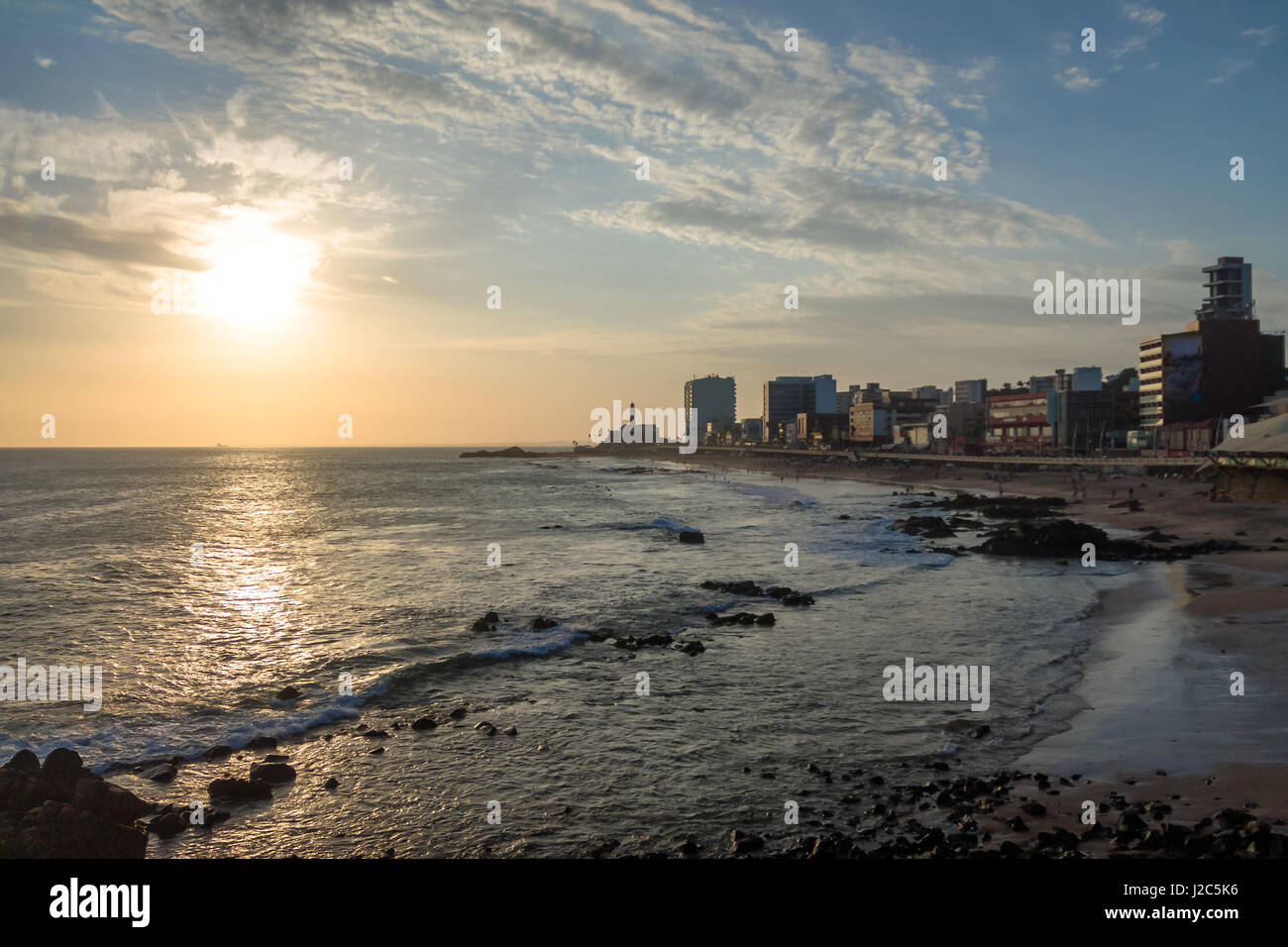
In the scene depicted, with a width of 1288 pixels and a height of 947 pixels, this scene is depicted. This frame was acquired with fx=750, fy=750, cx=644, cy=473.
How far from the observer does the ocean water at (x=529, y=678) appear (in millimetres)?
14227

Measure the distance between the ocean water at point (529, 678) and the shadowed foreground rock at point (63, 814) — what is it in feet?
3.28

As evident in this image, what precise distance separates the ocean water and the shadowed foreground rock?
3.28ft

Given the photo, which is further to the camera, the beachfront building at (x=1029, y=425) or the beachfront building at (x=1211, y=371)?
the beachfront building at (x=1029, y=425)

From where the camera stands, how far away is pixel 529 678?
920 inches

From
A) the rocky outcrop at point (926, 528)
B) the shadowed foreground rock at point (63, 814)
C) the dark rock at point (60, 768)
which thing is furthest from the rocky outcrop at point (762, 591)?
the dark rock at point (60, 768)

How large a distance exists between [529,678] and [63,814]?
12.9m

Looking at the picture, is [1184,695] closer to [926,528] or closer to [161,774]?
[161,774]

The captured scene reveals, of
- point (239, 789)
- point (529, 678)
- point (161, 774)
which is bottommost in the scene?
point (529, 678)

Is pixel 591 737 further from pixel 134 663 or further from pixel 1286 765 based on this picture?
pixel 134 663

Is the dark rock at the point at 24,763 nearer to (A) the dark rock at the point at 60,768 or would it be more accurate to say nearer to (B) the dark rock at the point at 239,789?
(A) the dark rock at the point at 60,768

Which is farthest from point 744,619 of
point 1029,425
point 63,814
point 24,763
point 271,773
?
point 1029,425

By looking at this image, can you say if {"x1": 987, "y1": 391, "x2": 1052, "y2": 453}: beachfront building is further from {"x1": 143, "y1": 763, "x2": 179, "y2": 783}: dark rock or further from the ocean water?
{"x1": 143, "y1": 763, "x2": 179, "y2": 783}: dark rock

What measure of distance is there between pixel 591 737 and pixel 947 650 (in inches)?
514
